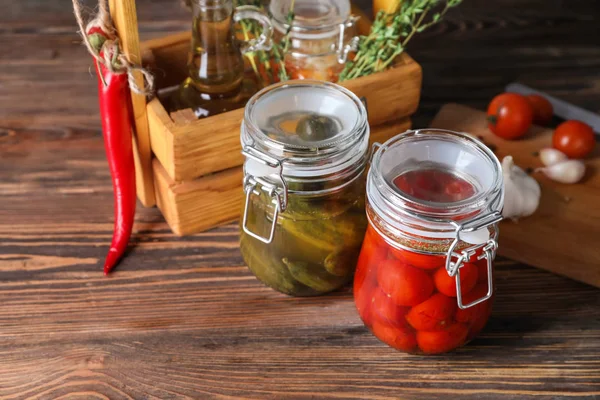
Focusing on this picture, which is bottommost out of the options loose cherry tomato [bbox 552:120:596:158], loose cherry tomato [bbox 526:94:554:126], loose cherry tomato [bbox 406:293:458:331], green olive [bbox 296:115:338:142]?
loose cherry tomato [bbox 526:94:554:126]

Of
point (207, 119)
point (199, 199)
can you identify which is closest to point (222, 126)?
point (207, 119)

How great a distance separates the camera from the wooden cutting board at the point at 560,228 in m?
1.05

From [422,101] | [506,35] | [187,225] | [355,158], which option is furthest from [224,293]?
[506,35]

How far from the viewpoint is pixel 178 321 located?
975 millimetres

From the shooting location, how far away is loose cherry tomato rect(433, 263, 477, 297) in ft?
2.76

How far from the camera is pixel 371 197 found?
858 millimetres

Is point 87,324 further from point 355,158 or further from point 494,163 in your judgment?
point 494,163

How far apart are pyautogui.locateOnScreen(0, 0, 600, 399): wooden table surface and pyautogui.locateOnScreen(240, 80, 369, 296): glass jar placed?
62 millimetres

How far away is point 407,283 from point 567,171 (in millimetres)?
440

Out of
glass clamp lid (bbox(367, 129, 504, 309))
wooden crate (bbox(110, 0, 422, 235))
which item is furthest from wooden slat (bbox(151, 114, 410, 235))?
glass clamp lid (bbox(367, 129, 504, 309))

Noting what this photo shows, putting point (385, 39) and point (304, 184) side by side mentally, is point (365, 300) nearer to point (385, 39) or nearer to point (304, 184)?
point (304, 184)

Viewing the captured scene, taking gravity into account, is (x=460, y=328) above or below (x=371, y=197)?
below

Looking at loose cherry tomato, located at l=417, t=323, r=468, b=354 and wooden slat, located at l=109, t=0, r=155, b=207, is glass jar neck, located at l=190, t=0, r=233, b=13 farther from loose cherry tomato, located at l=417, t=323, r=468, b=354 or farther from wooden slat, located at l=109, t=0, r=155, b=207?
loose cherry tomato, located at l=417, t=323, r=468, b=354

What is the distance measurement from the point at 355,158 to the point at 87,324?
1.30ft
